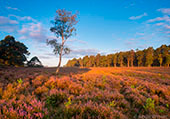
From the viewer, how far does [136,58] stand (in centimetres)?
7538

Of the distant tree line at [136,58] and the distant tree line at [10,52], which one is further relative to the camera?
the distant tree line at [136,58]

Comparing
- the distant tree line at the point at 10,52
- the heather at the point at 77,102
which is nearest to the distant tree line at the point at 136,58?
the heather at the point at 77,102

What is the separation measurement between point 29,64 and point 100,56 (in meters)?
74.2

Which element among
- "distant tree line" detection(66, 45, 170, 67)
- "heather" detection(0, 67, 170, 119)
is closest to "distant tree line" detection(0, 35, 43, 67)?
"heather" detection(0, 67, 170, 119)

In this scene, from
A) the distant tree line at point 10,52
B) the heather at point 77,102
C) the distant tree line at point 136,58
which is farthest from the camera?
the distant tree line at point 136,58

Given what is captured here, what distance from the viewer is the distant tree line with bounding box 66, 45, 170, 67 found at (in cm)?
5822

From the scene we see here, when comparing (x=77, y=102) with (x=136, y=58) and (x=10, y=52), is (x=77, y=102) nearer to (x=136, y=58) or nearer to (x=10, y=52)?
(x=10, y=52)

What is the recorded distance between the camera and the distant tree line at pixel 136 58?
58219mm

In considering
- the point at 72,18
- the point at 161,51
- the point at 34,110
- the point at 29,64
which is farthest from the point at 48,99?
the point at 161,51

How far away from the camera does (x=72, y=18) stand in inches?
771

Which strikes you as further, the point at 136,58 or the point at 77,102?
the point at 136,58

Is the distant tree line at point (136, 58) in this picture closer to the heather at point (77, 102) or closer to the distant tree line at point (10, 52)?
the heather at point (77, 102)

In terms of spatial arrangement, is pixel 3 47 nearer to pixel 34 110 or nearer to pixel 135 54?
pixel 34 110

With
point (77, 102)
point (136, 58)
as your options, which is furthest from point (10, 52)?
point (136, 58)
